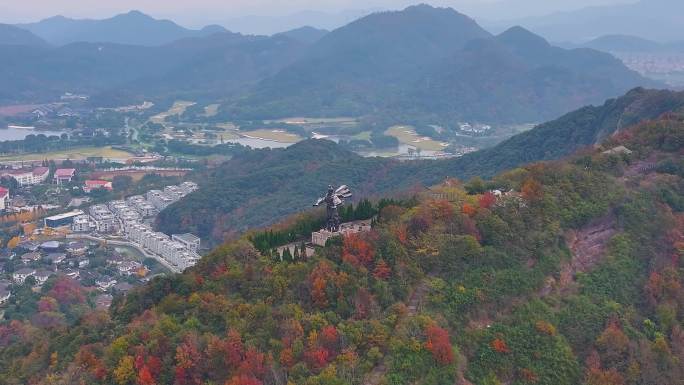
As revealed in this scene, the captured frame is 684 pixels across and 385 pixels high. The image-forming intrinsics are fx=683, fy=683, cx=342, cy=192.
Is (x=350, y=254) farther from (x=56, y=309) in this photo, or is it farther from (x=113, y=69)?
(x=113, y=69)

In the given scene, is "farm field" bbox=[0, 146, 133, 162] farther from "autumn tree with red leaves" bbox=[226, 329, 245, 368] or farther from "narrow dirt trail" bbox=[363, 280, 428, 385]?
"autumn tree with red leaves" bbox=[226, 329, 245, 368]

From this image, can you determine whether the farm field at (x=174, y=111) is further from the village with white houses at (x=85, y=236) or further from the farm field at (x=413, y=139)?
the village with white houses at (x=85, y=236)

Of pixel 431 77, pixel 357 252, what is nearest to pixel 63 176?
pixel 357 252

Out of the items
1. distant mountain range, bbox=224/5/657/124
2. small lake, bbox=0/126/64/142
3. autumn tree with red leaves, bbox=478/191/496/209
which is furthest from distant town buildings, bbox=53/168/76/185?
autumn tree with red leaves, bbox=478/191/496/209

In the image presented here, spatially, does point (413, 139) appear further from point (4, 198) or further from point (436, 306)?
point (436, 306)

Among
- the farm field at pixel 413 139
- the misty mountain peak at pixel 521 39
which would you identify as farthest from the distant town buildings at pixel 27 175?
the misty mountain peak at pixel 521 39

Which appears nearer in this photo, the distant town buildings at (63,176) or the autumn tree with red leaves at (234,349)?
the autumn tree with red leaves at (234,349)
